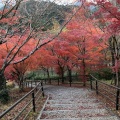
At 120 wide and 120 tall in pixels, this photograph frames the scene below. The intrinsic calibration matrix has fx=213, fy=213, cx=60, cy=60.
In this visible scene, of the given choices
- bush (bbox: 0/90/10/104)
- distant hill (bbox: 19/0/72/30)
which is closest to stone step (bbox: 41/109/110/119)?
distant hill (bbox: 19/0/72/30)

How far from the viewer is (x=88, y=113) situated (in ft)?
25.1

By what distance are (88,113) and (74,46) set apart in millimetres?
14475

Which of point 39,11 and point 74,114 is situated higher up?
point 39,11

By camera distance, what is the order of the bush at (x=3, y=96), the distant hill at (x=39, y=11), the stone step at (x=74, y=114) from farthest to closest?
the bush at (x=3, y=96)
the distant hill at (x=39, y=11)
the stone step at (x=74, y=114)

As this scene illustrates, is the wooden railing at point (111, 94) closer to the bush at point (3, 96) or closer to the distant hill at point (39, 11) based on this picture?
the distant hill at point (39, 11)

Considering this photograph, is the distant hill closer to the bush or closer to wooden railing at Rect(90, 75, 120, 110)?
wooden railing at Rect(90, 75, 120, 110)

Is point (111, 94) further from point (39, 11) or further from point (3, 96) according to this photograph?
point (3, 96)

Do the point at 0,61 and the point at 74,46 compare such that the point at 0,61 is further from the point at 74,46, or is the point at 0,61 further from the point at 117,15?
the point at 117,15

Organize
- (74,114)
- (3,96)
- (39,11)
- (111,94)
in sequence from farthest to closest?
(3,96) < (111,94) < (39,11) < (74,114)

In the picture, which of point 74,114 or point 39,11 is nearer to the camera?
point 74,114

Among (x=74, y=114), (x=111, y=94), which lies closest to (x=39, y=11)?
(x=74, y=114)

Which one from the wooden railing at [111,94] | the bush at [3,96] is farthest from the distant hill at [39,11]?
the bush at [3,96]

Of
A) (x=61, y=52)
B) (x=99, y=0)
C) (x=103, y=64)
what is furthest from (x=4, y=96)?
(x=103, y=64)

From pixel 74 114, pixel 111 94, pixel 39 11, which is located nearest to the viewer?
pixel 74 114
